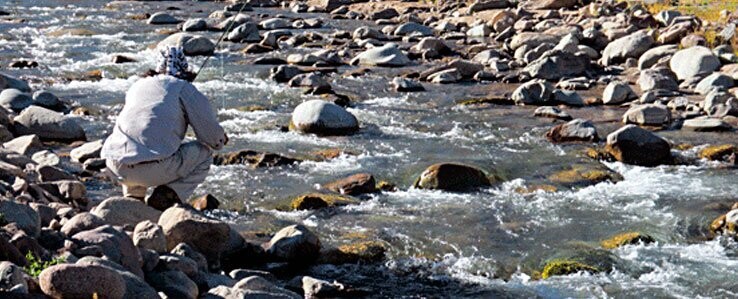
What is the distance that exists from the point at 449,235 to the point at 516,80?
8446 millimetres

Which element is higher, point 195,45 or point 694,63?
point 694,63

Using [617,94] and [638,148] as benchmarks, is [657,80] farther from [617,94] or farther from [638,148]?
[638,148]

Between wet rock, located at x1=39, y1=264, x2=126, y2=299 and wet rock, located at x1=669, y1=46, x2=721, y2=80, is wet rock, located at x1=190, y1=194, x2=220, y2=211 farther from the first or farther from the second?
wet rock, located at x1=669, y1=46, x2=721, y2=80

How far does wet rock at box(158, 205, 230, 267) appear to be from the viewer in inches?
255

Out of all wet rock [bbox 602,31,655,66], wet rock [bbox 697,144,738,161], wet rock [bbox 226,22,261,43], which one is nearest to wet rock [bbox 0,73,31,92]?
wet rock [bbox 226,22,261,43]

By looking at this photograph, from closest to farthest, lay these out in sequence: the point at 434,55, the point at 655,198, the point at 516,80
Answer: the point at 655,198 → the point at 516,80 → the point at 434,55

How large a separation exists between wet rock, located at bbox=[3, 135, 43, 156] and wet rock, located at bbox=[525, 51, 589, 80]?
8.77 m

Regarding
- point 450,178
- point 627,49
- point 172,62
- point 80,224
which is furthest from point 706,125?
point 80,224

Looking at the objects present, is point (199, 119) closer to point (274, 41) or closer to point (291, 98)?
point (291, 98)

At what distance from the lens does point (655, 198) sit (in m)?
9.34

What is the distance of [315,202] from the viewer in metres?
8.84

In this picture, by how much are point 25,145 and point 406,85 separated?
6897mm

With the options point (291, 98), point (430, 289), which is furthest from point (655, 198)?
point (291, 98)

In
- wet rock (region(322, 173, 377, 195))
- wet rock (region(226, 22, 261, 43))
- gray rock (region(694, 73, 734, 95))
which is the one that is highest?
wet rock (region(322, 173, 377, 195))
